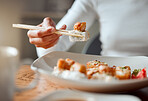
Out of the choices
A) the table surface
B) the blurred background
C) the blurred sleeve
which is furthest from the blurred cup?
the blurred background

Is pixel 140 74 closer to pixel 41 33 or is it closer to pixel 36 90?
pixel 36 90

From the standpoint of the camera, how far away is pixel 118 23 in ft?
5.73

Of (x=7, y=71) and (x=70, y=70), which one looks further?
(x=70, y=70)

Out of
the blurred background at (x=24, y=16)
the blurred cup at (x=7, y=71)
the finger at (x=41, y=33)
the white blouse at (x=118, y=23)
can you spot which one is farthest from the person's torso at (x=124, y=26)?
the blurred background at (x=24, y=16)

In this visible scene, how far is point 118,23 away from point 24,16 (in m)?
2.02

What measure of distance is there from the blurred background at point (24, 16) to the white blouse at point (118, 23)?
153 cm

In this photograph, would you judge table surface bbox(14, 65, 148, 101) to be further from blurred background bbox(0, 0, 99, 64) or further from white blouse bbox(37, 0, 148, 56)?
blurred background bbox(0, 0, 99, 64)

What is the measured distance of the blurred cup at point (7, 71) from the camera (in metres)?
0.50

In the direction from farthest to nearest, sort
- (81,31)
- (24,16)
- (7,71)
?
(24,16)
(81,31)
(7,71)

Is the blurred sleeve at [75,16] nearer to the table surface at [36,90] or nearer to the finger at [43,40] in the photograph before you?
the finger at [43,40]

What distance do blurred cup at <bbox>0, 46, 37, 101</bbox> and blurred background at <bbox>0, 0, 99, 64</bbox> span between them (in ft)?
9.45

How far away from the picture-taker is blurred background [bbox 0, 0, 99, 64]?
341 centimetres

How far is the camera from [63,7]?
3.47 metres

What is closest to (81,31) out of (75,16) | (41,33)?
(41,33)
